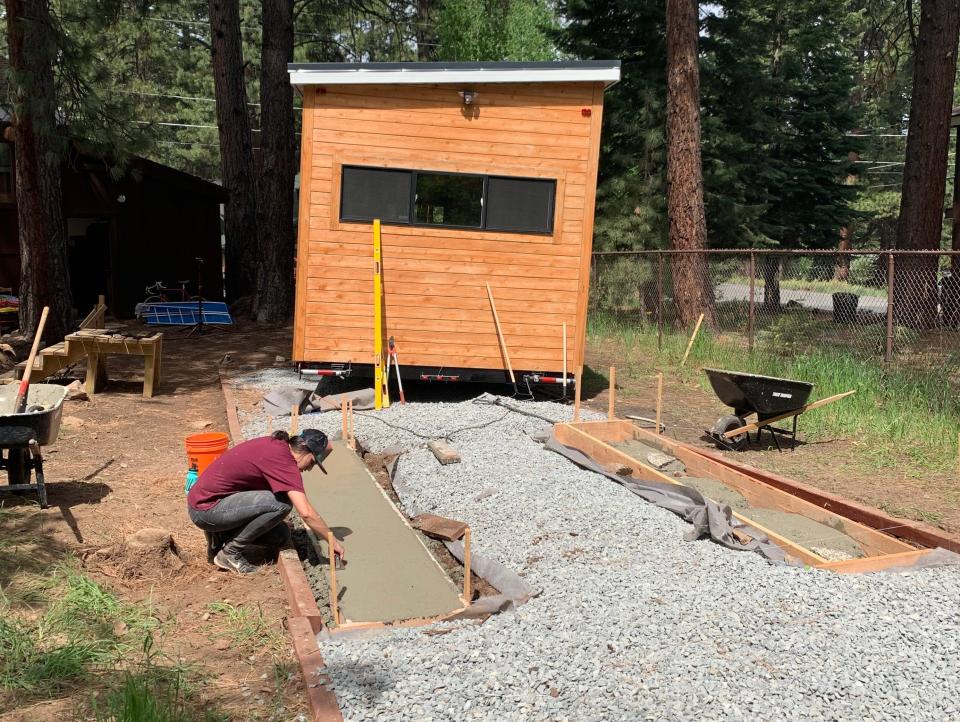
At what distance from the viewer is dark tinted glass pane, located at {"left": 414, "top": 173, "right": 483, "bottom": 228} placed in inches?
372

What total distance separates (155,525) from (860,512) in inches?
199

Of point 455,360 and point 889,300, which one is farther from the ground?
point 889,300

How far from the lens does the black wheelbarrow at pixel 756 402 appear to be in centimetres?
Result: 774

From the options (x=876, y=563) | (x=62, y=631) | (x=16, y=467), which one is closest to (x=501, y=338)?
(x=16, y=467)

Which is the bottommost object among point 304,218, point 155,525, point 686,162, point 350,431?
point 155,525

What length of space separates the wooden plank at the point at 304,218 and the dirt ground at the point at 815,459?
3.57m

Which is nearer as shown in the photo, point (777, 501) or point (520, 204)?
point (777, 501)

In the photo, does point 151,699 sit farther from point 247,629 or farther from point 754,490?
point 754,490

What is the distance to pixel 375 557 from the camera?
5168 mm

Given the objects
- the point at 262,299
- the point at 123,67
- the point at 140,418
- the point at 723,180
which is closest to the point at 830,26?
the point at 723,180

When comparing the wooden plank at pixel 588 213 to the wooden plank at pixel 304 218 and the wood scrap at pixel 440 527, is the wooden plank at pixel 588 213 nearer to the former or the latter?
the wooden plank at pixel 304 218

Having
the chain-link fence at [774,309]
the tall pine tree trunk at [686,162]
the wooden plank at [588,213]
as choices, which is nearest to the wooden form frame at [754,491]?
the wooden plank at [588,213]

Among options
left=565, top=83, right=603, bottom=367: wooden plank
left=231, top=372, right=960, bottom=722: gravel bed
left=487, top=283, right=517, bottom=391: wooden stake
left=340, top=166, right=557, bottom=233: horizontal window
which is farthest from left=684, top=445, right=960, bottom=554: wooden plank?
left=340, top=166, right=557, bottom=233: horizontal window

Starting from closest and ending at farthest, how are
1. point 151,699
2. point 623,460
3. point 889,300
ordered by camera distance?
point 151,699 → point 623,460 → point 889,300
